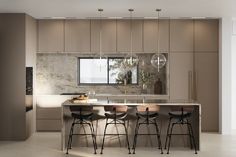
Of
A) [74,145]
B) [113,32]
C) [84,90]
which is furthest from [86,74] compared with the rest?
[74,145]

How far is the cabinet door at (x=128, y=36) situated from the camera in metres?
9.16

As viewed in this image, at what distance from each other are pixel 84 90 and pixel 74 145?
254 centimetres

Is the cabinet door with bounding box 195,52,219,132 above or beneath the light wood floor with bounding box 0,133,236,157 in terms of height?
above

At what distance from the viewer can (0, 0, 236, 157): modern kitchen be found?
23.6 feet

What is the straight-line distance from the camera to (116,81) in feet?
A: 31.8

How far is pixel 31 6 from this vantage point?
7340mm

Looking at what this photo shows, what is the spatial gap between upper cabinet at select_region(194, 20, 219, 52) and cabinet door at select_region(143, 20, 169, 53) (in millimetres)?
752

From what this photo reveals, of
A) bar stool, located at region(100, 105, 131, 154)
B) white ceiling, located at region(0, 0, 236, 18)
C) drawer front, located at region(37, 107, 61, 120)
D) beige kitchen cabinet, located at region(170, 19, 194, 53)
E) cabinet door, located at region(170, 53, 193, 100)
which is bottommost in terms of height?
drawer front, located at region(37, 107, 61, 120)

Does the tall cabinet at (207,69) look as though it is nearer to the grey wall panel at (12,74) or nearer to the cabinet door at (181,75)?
the cabinet door at (181,75)

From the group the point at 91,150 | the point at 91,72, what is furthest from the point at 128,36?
the point at 91,150

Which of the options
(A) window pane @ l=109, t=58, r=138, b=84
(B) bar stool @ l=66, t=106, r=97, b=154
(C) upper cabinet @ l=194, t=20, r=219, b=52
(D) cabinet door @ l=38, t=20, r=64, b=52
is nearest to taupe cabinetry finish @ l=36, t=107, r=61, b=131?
(D) cabinet door @ l=38, t=20, r=64, b=52

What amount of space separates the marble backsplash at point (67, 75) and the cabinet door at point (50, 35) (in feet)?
1.38

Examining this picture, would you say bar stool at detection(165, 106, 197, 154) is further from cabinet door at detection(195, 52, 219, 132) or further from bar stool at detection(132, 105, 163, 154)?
cabinet door at detection(195, 52, 219, 132)

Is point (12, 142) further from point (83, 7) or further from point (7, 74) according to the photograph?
point (83, 7)
